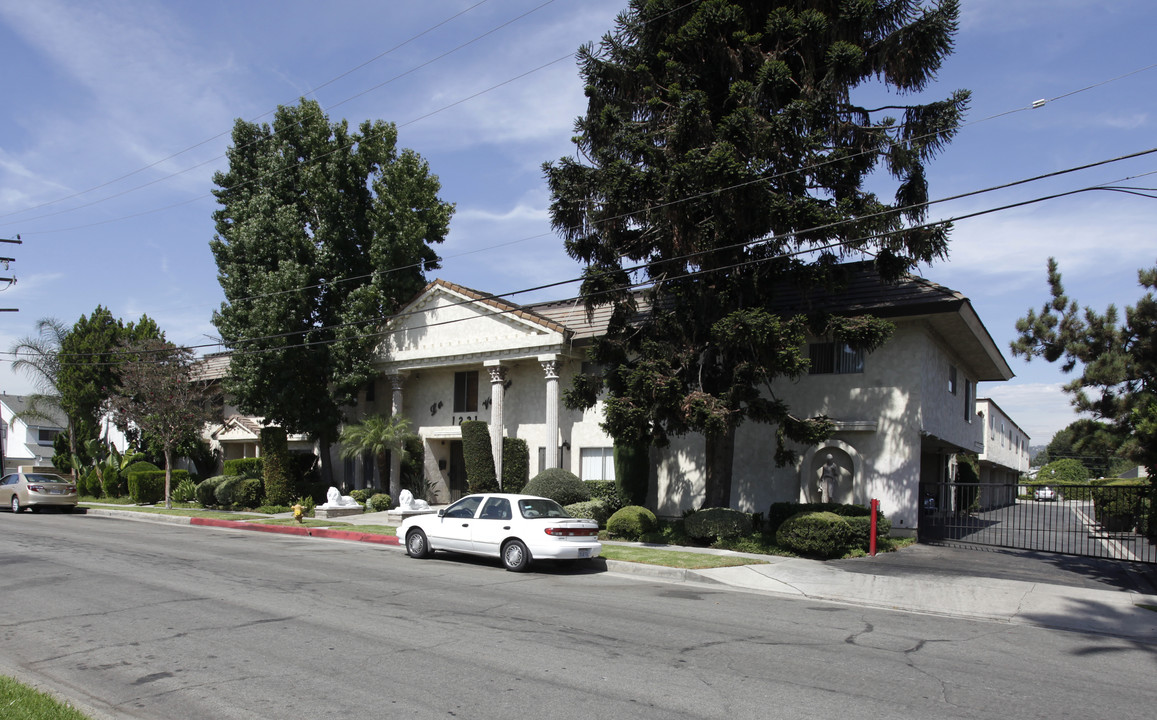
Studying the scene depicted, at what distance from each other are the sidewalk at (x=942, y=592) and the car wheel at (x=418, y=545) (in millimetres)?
3984

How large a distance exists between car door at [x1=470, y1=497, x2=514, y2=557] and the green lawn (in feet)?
30.7

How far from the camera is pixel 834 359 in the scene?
21453 millimetres

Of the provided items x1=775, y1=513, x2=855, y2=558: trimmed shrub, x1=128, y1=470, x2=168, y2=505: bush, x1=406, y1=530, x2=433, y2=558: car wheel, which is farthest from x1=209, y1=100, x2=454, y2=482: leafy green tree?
x1=775, y1=513, x2=855, y2=558: trimmed shrub

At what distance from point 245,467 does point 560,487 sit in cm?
1740

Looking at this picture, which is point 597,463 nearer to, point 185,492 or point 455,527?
point 455,527

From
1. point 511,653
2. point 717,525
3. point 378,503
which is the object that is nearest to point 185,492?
point 378,503

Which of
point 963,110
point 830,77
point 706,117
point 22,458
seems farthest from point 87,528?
point 22,458

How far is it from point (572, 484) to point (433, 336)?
353 inches

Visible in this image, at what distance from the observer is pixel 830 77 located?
58.9ft

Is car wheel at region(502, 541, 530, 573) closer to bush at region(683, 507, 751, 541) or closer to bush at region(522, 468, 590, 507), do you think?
bush at region(683, 507, 751, 541)

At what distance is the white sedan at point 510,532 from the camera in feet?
48.1

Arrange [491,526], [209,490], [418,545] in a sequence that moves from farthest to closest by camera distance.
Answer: [209,490] < [418,545] < [491,526]

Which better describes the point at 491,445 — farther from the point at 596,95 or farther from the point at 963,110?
the point at 963,110

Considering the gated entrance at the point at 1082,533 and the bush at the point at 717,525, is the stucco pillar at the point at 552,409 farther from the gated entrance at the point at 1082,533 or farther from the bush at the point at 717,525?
the gated entrance at the point at 1082,533
